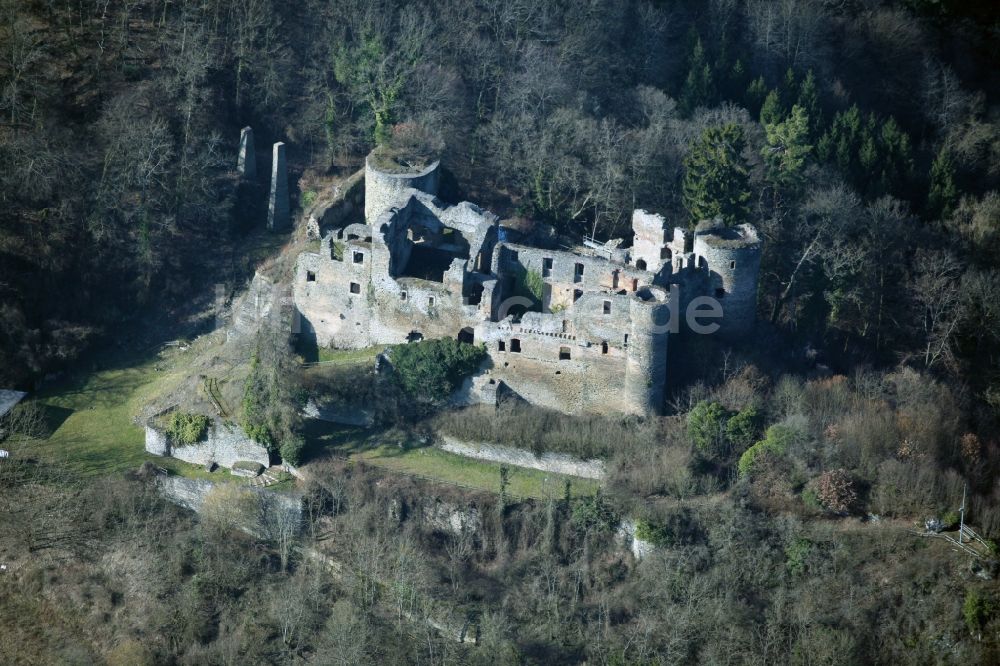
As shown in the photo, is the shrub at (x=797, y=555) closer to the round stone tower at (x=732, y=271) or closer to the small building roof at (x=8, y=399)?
the round stone tower at (x=732, y=271)

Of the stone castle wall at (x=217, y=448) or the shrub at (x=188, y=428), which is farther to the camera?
the shrub at (x=188, y=428)

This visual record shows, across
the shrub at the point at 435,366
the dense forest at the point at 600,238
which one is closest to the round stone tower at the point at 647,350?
the dense forest at the point at 600,238

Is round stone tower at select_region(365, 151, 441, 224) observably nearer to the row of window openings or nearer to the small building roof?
the row of window openings

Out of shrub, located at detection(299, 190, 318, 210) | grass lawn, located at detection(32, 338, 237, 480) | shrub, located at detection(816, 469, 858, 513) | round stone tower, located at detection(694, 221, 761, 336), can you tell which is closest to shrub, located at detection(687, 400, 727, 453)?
shrub, located at detection(816, 469, 858, 513)

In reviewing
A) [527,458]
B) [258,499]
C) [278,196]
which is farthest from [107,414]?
[527,458]

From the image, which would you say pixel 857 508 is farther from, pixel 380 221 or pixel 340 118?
pixel 340 118
